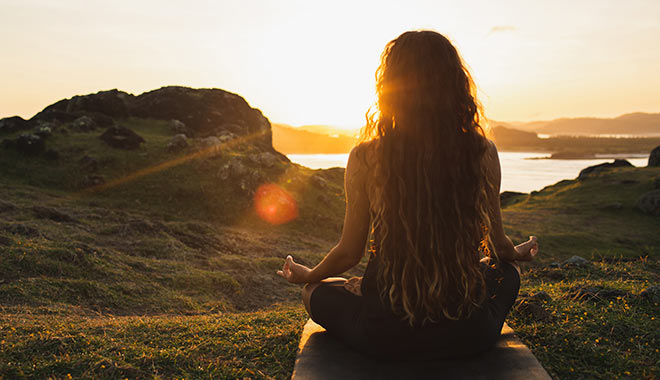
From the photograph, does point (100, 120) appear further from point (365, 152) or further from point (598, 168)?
point (598, 168)

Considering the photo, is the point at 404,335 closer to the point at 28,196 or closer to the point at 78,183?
the point at 28,196

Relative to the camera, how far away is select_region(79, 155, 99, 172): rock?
21.8 metres

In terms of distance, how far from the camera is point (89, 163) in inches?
866

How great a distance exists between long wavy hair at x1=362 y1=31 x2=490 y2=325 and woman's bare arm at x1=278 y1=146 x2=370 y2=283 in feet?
0.57

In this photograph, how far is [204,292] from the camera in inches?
403

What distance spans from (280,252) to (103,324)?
32.0 ft

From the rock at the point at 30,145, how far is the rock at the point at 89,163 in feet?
8.90

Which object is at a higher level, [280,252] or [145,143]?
[145,143]

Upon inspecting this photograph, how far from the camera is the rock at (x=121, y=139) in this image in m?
24.3

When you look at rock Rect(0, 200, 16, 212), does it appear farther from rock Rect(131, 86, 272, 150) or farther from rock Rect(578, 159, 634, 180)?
rock Rect(578, 159, 634, 180)

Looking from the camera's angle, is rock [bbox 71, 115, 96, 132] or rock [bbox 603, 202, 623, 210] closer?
rock [bbox 71, 115, 96, 132]

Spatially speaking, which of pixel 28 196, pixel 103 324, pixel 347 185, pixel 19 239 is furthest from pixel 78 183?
pixel 347 185

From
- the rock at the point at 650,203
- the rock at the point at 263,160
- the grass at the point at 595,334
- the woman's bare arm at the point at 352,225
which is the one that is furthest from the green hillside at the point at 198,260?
the woman's bare arm at the point at 352,225

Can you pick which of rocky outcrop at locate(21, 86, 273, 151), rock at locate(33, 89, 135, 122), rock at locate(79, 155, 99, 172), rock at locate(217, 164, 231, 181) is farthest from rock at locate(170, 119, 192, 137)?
rock at locate(217, 164, 231, 181)
